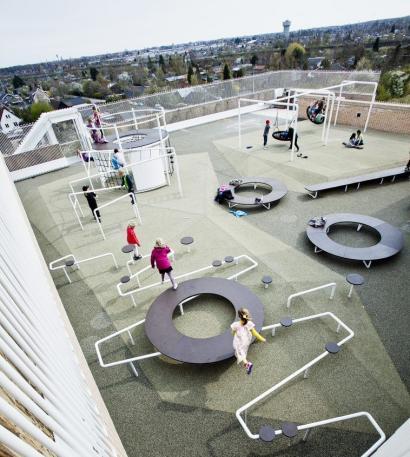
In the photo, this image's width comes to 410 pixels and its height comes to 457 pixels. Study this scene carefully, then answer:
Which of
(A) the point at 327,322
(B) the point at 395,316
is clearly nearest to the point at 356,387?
(A) the point at 327,322

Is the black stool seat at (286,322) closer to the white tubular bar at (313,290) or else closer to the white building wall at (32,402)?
the white tubular bar at (313,290)

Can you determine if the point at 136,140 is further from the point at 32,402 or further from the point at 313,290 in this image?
the point at 32,402

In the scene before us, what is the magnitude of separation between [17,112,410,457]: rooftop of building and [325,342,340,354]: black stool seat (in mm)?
421

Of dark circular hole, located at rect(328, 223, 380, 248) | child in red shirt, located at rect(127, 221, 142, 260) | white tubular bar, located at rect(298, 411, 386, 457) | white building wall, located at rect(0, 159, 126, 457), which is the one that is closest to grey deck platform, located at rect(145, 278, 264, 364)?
white tubular bar, located at rect(298, 411, 386, 457)

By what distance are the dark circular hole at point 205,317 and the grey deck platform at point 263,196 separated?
464cm

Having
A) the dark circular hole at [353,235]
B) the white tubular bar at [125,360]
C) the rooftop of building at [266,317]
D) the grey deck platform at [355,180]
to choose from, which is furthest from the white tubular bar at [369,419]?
the grey deck platform at [355,180]

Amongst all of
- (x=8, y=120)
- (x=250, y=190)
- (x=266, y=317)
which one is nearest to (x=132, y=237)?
(x=266, y=317)

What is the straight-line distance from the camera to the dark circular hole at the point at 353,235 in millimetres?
9008

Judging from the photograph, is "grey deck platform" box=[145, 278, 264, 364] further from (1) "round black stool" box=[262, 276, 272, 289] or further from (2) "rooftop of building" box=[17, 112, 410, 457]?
(1) "round black stool" box=[262, 276, 272, 289]

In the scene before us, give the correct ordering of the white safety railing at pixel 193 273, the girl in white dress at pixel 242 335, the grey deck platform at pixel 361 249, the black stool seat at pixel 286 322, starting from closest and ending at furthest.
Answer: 1. the girl in white dress at pixel 242 335
2. the black stool seat at pixel 286 322
3. the white safety railing at pixel 193 273
4. the grey deck platform at pixel 361 249

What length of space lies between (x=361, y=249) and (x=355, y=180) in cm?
464

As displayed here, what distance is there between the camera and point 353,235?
30.8 ft

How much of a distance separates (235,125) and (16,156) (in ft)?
45.9

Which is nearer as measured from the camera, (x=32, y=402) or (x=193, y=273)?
(x=32, y=402)
